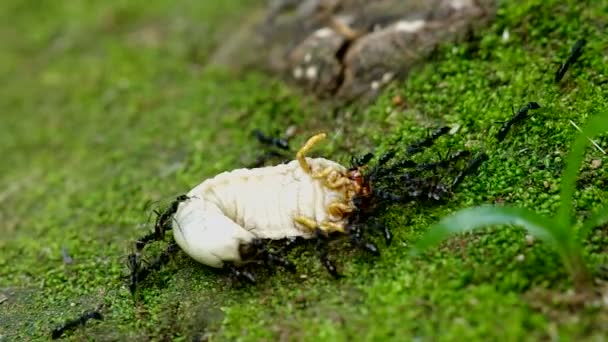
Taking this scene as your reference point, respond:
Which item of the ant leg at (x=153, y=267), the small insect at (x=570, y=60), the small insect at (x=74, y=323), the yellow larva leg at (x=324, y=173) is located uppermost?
the small insect at (x=570, y=60)

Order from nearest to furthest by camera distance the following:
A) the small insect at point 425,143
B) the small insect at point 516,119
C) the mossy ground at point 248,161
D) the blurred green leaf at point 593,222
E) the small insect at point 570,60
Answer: the blurred green leaf at point 593,222, the mossy ground at point 248,161, the small insect at point 516,119, the small insect at point 425,143, the small insect at point 570,60

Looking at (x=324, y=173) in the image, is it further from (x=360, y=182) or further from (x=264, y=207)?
(x=264, y=207)

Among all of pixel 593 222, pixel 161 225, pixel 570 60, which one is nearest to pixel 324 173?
pixel 161 225

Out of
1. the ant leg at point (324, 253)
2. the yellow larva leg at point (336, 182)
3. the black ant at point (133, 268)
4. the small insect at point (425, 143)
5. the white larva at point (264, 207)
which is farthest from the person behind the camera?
the small insect at point (425, 143)

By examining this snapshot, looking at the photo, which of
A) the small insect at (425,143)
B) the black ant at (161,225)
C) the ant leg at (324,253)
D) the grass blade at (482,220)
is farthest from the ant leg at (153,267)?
the grass blade at (482,220)

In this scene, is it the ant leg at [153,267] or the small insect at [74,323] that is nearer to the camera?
the small insect at [74,323]

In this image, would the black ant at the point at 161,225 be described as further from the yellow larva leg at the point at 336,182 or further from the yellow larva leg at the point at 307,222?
the yellow larva leg at the point at 336,182
